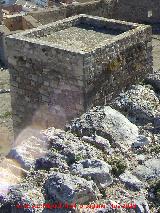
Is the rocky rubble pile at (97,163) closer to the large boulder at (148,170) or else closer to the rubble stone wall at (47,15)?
the large boulder at (148,170)

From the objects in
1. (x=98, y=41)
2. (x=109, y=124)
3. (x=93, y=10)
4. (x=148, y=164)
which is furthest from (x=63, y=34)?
(x=93, y=10)

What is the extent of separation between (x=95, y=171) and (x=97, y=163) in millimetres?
137

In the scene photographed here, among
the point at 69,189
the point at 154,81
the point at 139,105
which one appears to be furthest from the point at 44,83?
the point at 69,189

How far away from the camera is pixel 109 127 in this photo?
16.5 ft

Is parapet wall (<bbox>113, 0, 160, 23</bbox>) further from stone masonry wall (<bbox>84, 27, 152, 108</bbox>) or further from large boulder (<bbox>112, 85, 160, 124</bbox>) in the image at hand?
large boulder (<bbox>112, 85, 160, 124</bbox>)

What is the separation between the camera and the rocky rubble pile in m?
3.81

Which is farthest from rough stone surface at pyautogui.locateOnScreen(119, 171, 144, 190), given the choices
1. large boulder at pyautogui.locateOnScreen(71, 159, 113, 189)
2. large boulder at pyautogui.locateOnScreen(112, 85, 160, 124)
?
large boulder at pyautogui.locateOnScreen(112, 85, 160, 124)

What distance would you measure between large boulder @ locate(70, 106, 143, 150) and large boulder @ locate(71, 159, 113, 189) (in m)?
0.55

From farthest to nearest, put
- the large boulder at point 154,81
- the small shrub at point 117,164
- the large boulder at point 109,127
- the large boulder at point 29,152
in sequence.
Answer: the large boulder at point 154,81, the large boulder at point 109,127, the large boulder at point 29,152, the small shrub at point 117,164

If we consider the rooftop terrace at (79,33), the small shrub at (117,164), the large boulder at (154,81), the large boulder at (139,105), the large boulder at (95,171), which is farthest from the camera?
the rooftop terrace at (79,33)

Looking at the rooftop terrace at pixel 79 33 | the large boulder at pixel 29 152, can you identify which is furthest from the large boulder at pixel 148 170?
the rooftop terrace at pixel 79 33

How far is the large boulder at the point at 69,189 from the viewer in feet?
12.2

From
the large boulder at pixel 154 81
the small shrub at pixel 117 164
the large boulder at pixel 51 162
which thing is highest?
the large boulder at pixel 154 81

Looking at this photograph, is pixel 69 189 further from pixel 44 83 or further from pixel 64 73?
pixel 44 83
